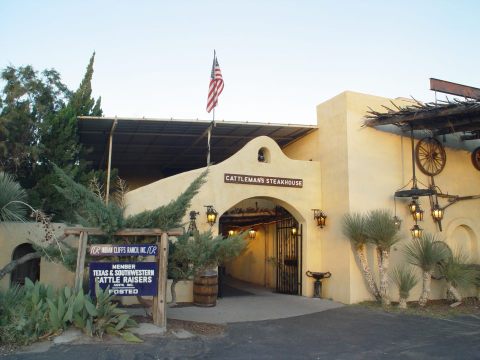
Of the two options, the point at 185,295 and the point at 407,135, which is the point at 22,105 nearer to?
the point at 185,295

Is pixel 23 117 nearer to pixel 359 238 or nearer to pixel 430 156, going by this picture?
pixel 359 238

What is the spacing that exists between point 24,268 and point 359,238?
8.90 metres

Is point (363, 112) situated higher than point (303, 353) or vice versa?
point (363, 112)

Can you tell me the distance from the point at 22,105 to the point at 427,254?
42.0ft

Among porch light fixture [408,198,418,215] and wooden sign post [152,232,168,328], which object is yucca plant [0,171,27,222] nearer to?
wooden sign post [152,232,168,328]

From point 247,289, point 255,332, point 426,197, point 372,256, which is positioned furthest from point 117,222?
point 426,197

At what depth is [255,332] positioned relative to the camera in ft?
30.7

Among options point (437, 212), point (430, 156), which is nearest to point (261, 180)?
point (437, 212)

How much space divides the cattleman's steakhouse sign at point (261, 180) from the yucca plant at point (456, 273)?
473 centimetres

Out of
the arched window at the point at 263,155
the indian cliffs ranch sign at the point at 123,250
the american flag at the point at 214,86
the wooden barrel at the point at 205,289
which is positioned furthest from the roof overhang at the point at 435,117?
the indian cliffs ranch sign at the point at 123,250

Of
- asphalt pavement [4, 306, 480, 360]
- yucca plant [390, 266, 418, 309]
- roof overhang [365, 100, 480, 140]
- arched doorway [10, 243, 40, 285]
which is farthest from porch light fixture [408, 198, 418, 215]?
arched doorway [10, 243, 40, 285]

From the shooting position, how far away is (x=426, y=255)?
12398mm

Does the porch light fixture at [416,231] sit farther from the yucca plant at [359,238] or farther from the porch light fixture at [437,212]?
the yucca plant at [359,238]

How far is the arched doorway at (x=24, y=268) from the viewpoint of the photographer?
38.7 ft
